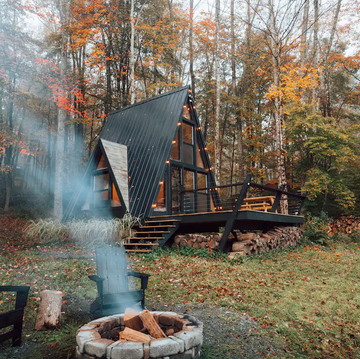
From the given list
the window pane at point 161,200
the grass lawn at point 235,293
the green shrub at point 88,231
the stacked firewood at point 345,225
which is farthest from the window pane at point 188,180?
the stacked firewood at point 345,225

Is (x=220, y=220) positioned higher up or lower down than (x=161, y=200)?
lower down

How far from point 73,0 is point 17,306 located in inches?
670

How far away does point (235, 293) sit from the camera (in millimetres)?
4645

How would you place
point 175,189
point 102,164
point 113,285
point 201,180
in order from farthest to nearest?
point 201,180 → point 175,189 → point 102,164 → point 113,285

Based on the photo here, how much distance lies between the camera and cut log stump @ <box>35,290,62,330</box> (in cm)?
343

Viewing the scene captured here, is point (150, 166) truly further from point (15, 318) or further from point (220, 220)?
point (15, 318)

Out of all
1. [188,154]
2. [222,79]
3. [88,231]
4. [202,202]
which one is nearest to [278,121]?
[188,154]

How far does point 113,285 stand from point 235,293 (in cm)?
204

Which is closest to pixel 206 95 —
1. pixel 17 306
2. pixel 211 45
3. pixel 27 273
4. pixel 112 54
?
pixel 211 45

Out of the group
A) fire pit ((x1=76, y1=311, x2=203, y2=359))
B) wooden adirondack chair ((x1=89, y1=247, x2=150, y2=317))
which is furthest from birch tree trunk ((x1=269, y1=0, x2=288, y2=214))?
fire pit ((x1=76, y1=311, x2=203, y2=359))

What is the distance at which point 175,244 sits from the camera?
29.0 ft

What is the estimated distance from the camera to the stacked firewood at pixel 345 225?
12.3 m

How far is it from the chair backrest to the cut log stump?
59 cm

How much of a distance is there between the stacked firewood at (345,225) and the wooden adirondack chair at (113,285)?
426 inches
